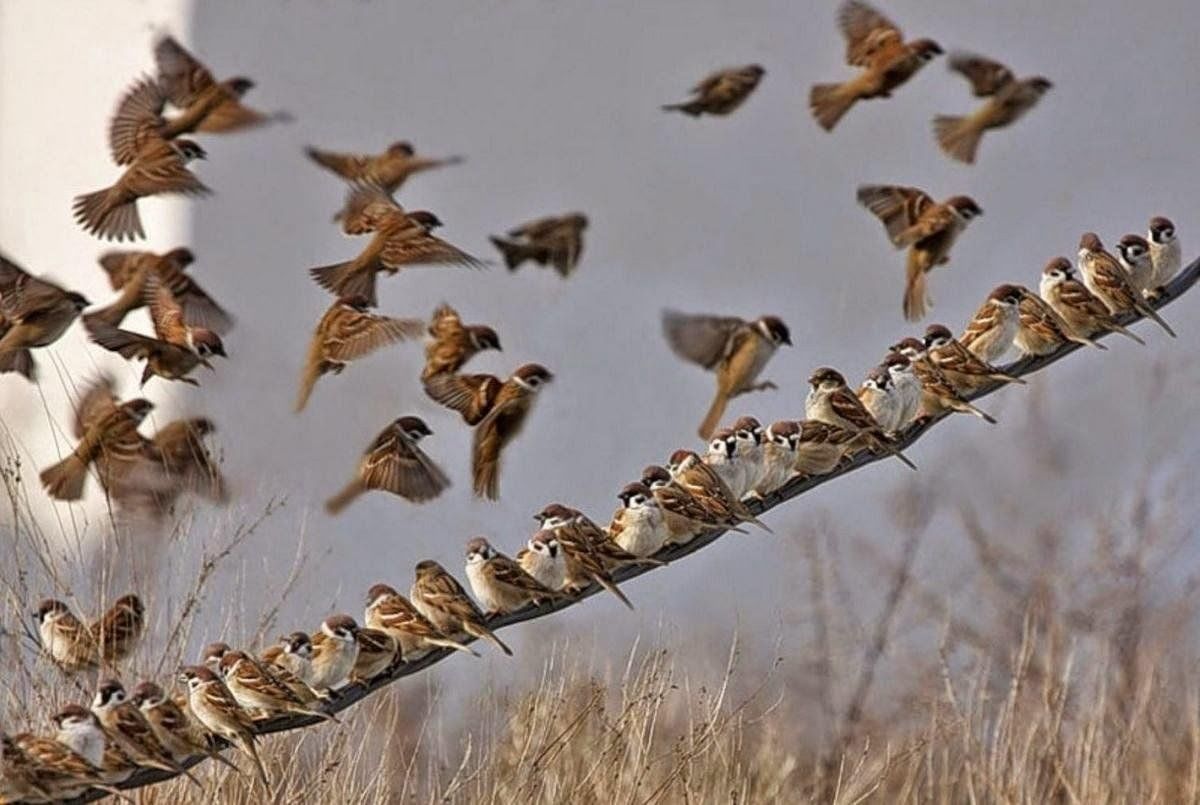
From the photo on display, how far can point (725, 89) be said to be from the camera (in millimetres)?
5438

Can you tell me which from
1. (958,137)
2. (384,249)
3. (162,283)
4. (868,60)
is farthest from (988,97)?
(162,283)

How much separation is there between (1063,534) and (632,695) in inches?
96.9

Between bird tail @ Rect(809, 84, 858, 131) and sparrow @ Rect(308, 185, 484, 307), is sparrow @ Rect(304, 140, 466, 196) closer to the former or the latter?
sparrow @ Rect(308, 185, 484, 307)

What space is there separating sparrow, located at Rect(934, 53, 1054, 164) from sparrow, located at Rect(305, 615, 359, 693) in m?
2.61

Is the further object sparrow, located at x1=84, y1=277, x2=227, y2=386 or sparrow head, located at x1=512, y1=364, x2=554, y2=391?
sparrow head, located at x1=512, y1=364, x2=554, y2=391

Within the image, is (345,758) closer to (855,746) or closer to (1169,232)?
(1169,232)

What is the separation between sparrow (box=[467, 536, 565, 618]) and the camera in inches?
134

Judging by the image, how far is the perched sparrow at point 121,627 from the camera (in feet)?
13.8

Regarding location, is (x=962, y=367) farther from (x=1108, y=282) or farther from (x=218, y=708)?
(x=218, y=708)

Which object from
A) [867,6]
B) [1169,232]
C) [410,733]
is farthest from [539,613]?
[410,733]

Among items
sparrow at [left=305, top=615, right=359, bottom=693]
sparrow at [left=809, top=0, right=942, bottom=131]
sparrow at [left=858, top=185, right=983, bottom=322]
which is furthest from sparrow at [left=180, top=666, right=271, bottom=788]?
sparrow at [left=809, top=0, right=942, bottom=131]

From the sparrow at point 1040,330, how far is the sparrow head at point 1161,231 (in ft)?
0.86

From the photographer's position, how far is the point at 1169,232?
12.8ft

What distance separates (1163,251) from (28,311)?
6.52 ft
